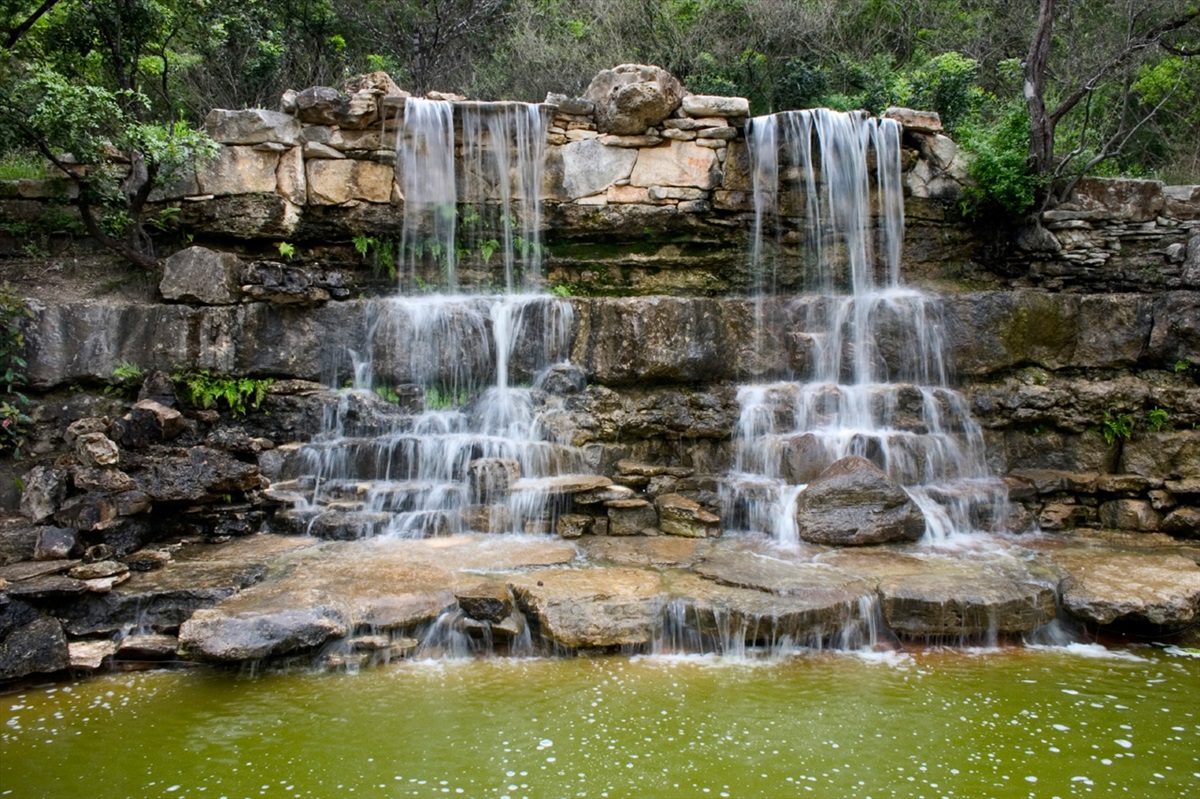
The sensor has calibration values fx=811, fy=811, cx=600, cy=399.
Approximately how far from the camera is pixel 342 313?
8.48 m

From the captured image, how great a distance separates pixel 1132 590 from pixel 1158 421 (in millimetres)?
3177

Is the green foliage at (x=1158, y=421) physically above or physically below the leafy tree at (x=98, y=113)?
below

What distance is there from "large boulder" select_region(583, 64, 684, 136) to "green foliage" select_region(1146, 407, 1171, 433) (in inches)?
239

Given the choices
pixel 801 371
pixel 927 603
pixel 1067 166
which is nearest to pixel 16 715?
pixel 927 603

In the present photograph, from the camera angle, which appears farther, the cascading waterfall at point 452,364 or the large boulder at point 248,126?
the large boulder at point 248,126

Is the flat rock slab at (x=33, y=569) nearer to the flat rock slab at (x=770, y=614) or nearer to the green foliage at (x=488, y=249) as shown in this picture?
the flat rock slab at (x=770, y=614)

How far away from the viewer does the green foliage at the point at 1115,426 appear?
316 inches

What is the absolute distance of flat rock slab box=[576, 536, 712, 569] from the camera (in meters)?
6.31

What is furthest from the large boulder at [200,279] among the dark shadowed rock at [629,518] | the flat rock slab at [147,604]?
the dark shadowed rock at [629,518]

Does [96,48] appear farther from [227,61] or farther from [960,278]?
[960,278]

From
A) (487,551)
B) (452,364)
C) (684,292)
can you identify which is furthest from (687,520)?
(684,292)

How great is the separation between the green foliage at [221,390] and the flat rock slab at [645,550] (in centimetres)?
366

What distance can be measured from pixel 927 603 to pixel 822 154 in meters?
6.28

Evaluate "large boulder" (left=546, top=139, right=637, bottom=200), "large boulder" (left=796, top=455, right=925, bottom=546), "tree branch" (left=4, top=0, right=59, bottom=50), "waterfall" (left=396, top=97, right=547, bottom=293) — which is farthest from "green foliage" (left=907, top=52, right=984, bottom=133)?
"tree branch" (left=4, top=0, right=59, bottom=50)
